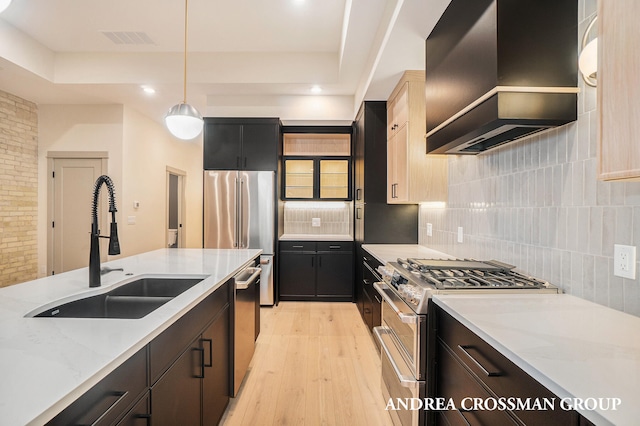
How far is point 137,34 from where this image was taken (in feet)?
11.7

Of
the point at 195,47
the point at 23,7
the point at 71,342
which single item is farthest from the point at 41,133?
the point at 71,342

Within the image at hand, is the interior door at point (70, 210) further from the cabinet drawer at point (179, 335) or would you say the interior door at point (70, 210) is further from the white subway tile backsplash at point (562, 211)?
the white subway tile backsplash at point (562, 211)

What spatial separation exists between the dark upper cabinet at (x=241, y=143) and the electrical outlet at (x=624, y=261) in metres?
3.65

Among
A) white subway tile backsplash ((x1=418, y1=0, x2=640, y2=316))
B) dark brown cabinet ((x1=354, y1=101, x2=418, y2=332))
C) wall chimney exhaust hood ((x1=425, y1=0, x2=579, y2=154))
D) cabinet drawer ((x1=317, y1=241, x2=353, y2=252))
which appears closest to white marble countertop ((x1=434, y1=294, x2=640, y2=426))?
white subway tile backsplash ((x1=418, y1=0, x2=640, y2=316))

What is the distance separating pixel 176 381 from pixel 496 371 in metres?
1.17

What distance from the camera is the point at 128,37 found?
3621mm

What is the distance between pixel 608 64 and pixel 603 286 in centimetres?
90

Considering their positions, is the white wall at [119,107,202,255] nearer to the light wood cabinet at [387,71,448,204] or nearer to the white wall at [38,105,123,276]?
the white wall at [38,105,123,276]

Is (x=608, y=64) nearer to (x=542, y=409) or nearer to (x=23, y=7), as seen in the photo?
(x=542, y=409)

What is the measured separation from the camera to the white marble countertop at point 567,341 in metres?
0.68

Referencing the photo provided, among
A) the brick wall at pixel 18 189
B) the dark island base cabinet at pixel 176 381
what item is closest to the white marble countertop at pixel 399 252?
the dark island base cabinet at pixel 176 381
